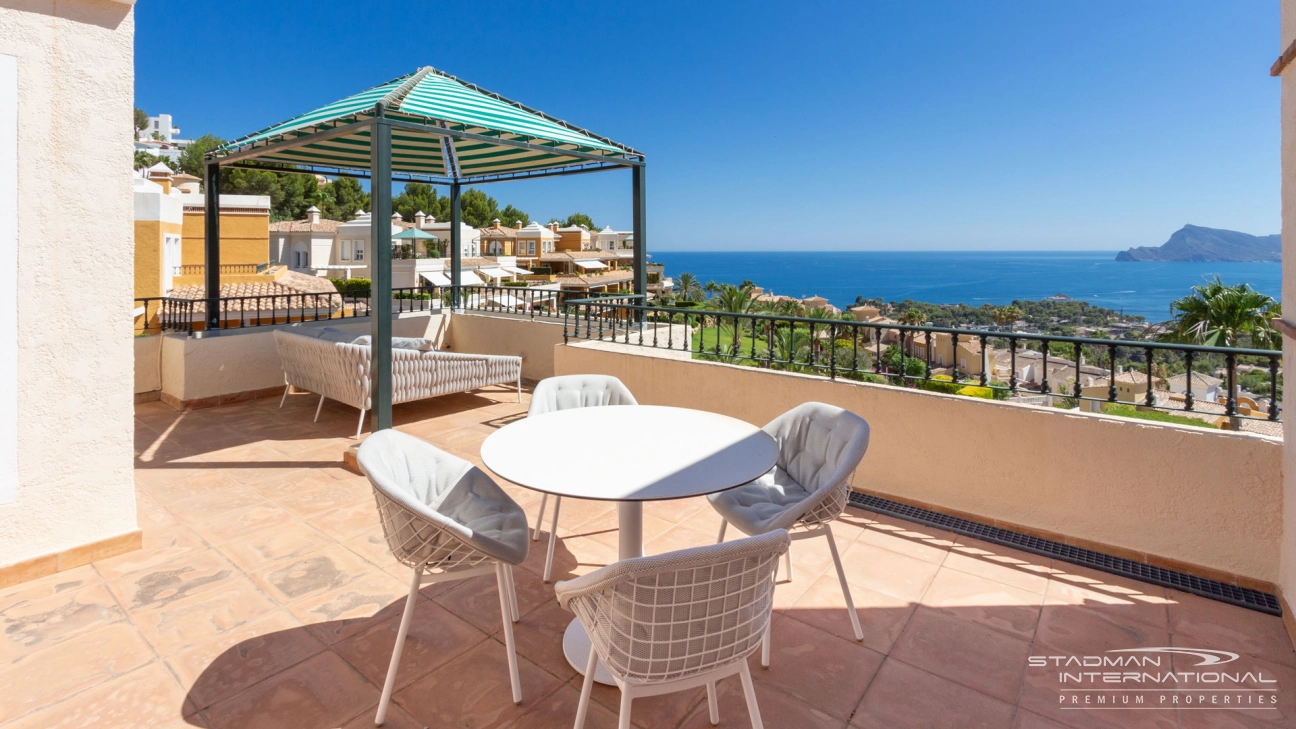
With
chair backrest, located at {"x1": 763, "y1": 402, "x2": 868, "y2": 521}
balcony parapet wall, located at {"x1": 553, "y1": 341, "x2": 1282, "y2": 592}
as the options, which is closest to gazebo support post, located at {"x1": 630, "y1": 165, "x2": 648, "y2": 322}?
balcony parapet wall, located at {"x1": 553, "y1": 341, "x2": 1282, "y2": 592}

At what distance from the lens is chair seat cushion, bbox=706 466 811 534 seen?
2.26 meters

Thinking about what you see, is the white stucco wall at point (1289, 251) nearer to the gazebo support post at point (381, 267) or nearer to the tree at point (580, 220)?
the gazebo support post at point (381, 267)

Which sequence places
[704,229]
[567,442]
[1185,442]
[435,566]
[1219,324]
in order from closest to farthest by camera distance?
[435,566] < [567,442] < [1185,442] < [1219,324] < [704,229]

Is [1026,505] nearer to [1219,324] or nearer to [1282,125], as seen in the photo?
[1282,125]

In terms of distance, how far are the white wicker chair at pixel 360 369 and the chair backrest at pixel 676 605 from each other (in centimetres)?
420

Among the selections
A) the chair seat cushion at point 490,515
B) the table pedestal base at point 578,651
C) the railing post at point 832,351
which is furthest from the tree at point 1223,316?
the chair seat cushion at point 490,515

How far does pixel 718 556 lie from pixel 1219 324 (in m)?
20.4

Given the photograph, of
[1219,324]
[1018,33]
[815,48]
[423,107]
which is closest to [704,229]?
[815,48]

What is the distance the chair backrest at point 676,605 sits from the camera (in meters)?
1.39

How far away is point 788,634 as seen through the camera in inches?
98.6

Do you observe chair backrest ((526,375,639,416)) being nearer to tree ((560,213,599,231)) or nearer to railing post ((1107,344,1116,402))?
railing post ((1107,344,1116,402))

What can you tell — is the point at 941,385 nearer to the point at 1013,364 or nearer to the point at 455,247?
the point at 1013,364

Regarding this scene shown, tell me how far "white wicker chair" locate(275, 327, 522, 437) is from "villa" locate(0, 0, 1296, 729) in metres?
0.55

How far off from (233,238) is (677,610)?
24.4 m
